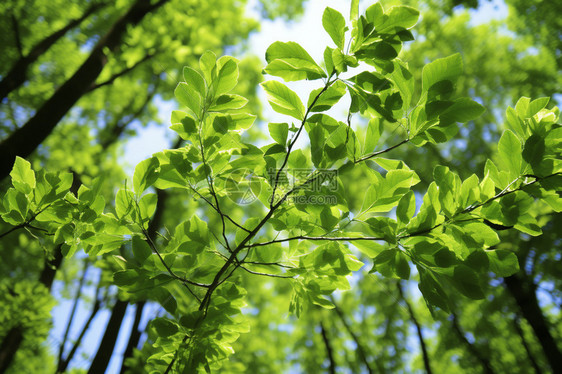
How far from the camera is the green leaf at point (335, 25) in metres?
0.87

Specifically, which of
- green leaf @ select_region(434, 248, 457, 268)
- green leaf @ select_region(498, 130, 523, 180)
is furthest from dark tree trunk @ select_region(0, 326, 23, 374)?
green leaf @ select_region(498, 130, 523, 180)

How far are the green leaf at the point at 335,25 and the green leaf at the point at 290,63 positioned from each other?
0.27ft

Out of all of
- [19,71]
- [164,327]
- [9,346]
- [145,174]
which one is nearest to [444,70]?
[145,174]

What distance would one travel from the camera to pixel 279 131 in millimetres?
934

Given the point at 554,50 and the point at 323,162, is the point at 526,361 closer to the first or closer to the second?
the point at 554,50

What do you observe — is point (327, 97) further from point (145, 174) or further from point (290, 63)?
point (145, 174)

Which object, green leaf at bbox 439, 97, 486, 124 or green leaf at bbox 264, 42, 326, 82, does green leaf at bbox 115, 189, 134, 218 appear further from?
green leaf at bbox 439, 97, 486, 124

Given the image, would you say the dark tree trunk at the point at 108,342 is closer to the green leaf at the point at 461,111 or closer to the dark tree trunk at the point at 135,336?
the dark tree trunk at the point at 135,336

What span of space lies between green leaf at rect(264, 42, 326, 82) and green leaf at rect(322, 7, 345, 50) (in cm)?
8

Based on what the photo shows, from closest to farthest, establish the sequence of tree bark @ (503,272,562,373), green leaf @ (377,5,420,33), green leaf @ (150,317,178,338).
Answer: green leaf @ (377,5,420,33), green leaf @ (150,317,178,338), tree bark @ (503,272,562,373)

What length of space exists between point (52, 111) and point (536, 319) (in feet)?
19.0

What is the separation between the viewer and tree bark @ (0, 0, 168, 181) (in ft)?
6.45

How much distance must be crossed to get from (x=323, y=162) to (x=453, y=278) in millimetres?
477

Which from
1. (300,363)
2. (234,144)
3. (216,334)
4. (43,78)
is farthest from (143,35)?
(300,363)
